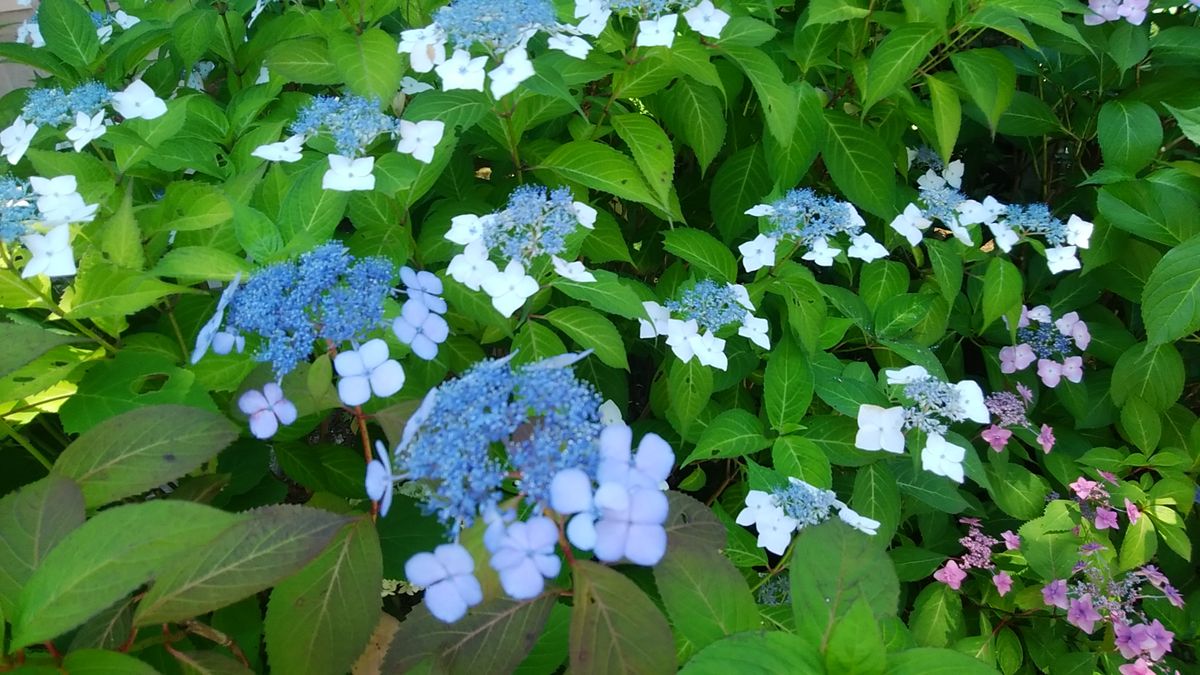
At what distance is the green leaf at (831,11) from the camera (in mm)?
1108

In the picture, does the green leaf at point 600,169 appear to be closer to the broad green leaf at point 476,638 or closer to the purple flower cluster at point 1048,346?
the broad green leaf at point 476,638

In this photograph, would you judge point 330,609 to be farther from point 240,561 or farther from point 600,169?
point 600,169

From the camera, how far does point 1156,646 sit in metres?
1.25

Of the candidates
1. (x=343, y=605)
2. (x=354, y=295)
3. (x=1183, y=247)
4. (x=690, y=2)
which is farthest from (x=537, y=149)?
(x=1183, y=247)

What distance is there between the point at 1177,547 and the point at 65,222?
169cm

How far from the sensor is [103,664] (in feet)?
1.84

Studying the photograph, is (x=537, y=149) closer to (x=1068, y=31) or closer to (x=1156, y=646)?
(x=1068, y=31)

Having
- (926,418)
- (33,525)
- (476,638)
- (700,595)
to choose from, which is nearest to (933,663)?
(700,595)

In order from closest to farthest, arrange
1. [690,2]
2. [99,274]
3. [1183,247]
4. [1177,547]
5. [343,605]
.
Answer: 1. [343,605]
2. [99,274]
3. [690,2]
4. [1183,247]
5. [1177,547]

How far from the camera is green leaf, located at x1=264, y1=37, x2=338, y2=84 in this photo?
1074mm

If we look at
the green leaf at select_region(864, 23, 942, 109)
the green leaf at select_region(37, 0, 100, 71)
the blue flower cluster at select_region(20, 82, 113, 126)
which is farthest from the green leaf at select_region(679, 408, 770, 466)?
the green leaf at select_region(37, 0, 100, 71)

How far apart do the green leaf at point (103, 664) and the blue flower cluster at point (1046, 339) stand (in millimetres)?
1446

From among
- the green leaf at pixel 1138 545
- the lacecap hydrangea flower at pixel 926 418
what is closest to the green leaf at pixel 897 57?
the lacecap hydrangea flower at pixel 926 418

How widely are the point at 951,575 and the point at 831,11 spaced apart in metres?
0.93
